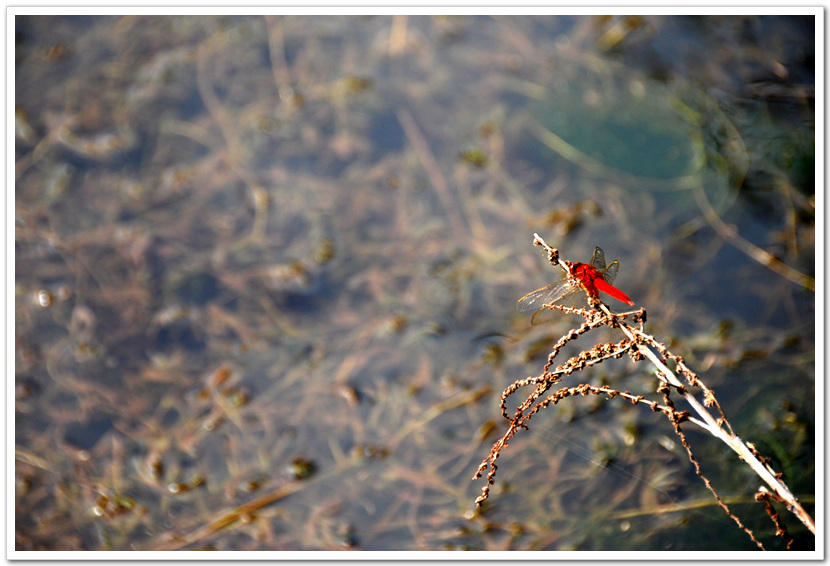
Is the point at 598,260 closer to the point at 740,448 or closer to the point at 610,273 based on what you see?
the point at 610,273

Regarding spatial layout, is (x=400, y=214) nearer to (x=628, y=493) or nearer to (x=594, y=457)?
(x=594, y=457)

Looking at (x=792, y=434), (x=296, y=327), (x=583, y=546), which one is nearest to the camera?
(x=583, y=546)

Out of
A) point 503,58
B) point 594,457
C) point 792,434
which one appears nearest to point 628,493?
point 594,457

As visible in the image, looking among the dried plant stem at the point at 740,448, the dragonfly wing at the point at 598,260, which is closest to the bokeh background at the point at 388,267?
the dragonfly wing at the point at 598,260

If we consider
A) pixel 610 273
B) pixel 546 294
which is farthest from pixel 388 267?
pixel 610 273

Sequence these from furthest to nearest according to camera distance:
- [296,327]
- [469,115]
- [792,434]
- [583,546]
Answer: [469,115] → [296,327] → [792,434] → [583,546]

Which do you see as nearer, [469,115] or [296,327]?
→ [296,327]
